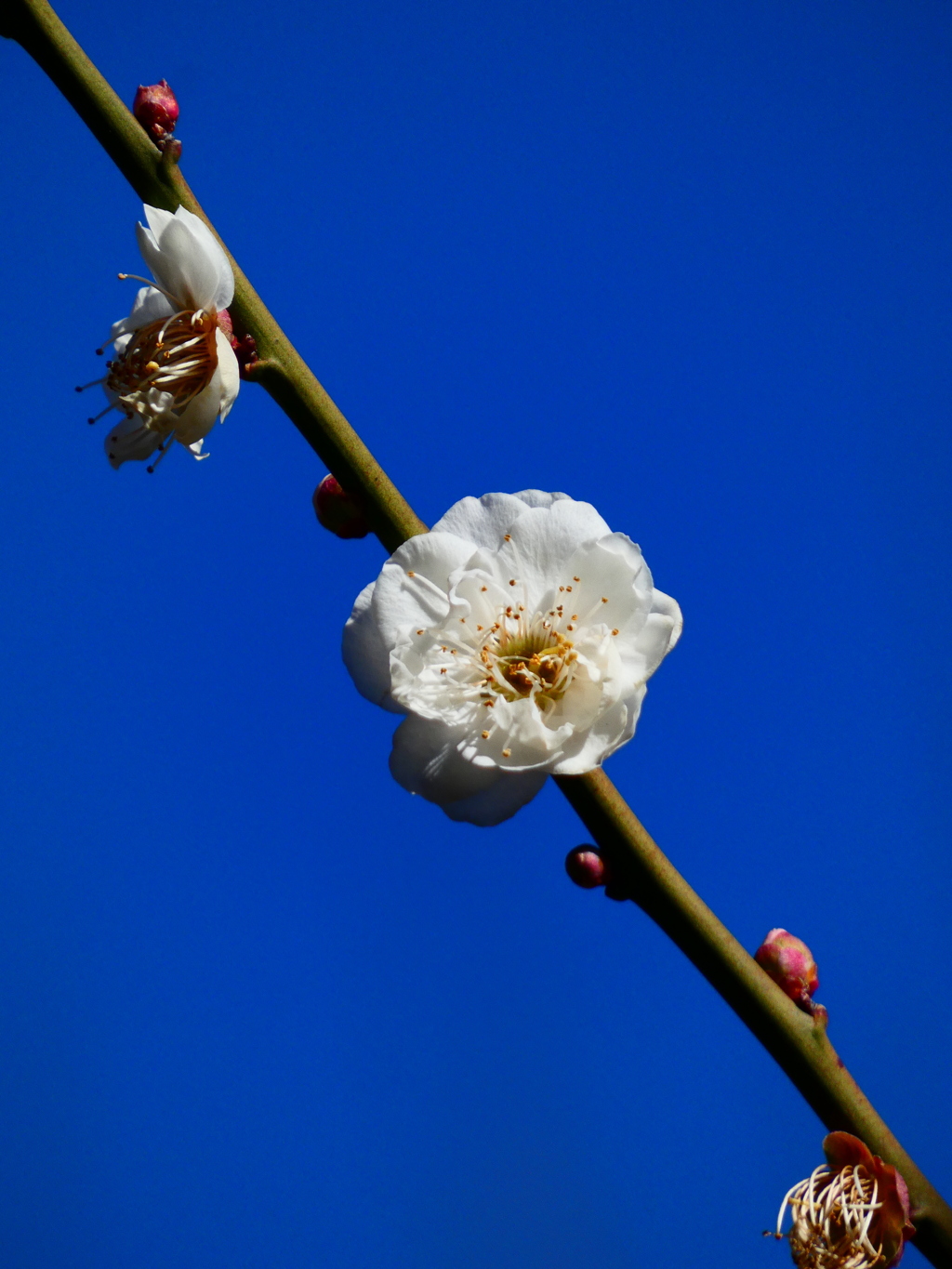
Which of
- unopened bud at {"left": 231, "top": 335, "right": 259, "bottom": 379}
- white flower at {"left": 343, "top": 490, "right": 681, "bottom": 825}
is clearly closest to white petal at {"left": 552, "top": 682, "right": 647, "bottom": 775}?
white flower at {"left": 343, "top": 490, "right": 681, "bottom": 825}

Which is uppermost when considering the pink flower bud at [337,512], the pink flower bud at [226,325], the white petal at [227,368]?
the pink flower bud at [226,325]

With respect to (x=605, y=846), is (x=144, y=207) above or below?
above

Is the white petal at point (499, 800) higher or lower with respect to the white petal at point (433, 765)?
lower

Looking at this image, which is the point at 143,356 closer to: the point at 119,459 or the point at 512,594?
the point at 119,459

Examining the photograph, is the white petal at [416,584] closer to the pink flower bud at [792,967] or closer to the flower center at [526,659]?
the flower center at [526,659]

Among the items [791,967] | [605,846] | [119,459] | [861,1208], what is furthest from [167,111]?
[861,1208]

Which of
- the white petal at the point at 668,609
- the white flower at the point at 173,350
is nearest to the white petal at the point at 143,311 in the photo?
the white flower at the point at 173,350
